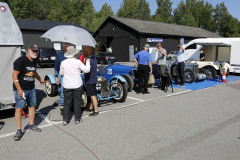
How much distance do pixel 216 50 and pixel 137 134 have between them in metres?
13.2

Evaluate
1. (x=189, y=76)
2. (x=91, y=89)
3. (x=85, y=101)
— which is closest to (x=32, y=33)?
(x=189, y=76)

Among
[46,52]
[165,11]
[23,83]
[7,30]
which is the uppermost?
[165,11]

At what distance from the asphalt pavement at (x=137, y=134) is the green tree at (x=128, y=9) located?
66.8 m

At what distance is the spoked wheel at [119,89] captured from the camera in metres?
7.01

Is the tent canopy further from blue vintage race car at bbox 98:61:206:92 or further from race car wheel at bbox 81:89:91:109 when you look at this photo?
blue vintage race car at bbox 98:61:206:92

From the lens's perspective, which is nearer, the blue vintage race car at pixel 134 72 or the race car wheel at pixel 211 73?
the blue vintage race car at pixel 134 72

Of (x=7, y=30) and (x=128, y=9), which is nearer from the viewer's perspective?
(x=7, y=30)

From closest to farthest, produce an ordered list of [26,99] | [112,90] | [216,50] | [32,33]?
[26,99] → [112,90] → [216,50] → [32,33]

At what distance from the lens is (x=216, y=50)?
15.4 meters

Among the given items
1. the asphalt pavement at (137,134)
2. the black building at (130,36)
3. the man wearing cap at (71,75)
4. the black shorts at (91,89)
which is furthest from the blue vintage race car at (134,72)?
the black building at (130,36)

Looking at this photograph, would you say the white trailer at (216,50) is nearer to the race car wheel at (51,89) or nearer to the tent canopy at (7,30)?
the race car wheel at (51,89)

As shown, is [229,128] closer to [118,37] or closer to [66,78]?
[66,78]

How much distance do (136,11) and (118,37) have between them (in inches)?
1752

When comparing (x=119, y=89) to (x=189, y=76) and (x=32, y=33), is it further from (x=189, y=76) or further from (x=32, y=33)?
(x=32, y=33)
